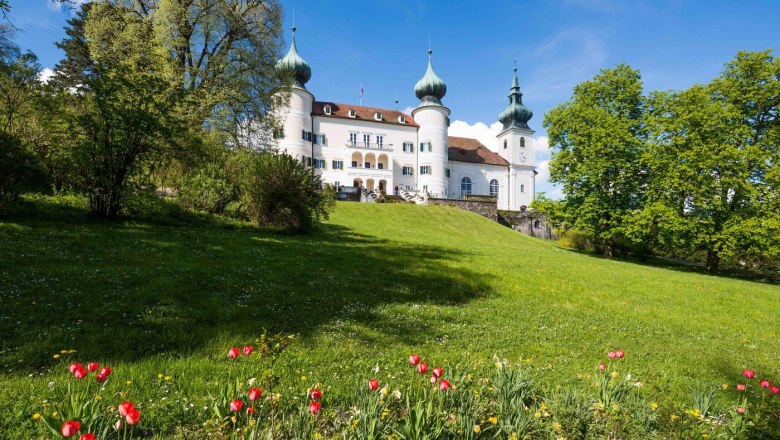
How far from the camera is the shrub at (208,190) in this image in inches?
589

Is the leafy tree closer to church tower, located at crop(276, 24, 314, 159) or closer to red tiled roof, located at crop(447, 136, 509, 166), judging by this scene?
red tiled roof, located at crop(447, 136, 509, 166)

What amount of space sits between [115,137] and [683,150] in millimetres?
28375

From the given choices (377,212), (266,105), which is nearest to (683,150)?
(377,212)

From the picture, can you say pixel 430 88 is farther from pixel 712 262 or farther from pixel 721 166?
pixel 712 262

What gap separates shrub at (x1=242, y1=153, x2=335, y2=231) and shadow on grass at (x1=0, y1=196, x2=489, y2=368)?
392cm

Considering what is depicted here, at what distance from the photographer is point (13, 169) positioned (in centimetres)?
945

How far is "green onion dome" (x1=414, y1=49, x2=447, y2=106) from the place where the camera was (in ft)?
165

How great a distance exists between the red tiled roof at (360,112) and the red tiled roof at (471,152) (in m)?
8.74

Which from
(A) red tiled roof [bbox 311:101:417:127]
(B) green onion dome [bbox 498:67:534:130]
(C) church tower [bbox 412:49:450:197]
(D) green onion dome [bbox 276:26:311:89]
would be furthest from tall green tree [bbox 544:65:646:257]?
(B) green onion dome [bbox 498:67:534:130]

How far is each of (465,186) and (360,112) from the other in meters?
19.0

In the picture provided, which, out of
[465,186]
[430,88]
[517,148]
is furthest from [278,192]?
[517,148]

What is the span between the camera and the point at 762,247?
731 inches

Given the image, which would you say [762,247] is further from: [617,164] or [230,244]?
[230,244]

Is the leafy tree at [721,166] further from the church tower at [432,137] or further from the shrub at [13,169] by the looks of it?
the church tower at [432,137]
